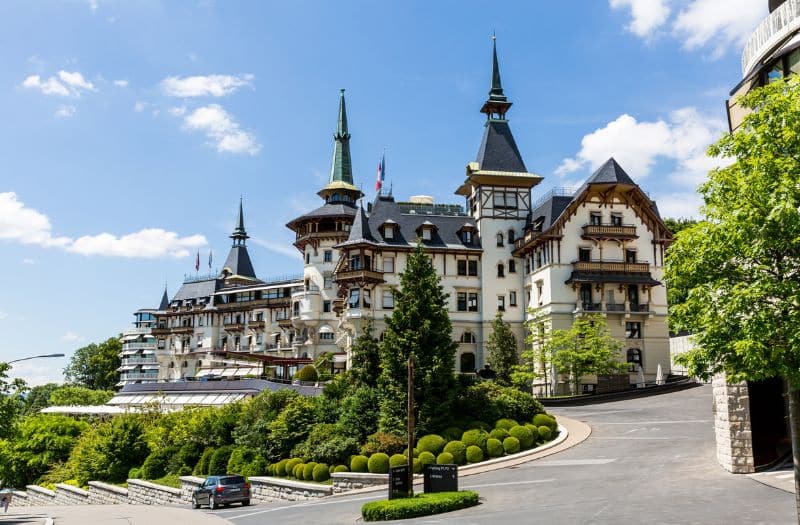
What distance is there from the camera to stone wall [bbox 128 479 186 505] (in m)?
40.3

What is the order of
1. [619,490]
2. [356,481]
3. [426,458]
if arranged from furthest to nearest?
[426,458] < [356,481] < [619,490]

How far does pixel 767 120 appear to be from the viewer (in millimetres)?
16125

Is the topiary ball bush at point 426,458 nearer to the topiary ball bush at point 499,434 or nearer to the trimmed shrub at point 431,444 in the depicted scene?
the trimmed shrub at point 431,444

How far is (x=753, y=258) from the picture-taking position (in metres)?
16.1

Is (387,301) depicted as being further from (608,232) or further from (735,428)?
(735,428)

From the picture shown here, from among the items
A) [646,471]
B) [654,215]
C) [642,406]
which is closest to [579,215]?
[654,215]

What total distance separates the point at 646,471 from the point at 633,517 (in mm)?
7483

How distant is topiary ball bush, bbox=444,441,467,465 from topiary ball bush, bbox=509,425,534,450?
2.97m

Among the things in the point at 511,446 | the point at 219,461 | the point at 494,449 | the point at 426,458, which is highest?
the point at 511,446

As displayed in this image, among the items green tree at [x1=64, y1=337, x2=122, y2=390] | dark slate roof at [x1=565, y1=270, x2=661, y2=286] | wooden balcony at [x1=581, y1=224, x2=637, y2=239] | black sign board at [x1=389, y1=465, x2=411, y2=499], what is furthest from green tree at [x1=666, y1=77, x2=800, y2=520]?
green tree at [x1=64, y1=337, x2=122, y2=390]

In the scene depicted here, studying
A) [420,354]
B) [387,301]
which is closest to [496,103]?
[387,301]

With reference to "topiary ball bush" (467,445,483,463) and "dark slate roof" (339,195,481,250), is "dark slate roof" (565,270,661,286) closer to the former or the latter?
"dark slate roof" (339,195,481,250)

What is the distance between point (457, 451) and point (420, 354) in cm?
602

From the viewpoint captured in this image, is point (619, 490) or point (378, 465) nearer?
point (619, 490)
